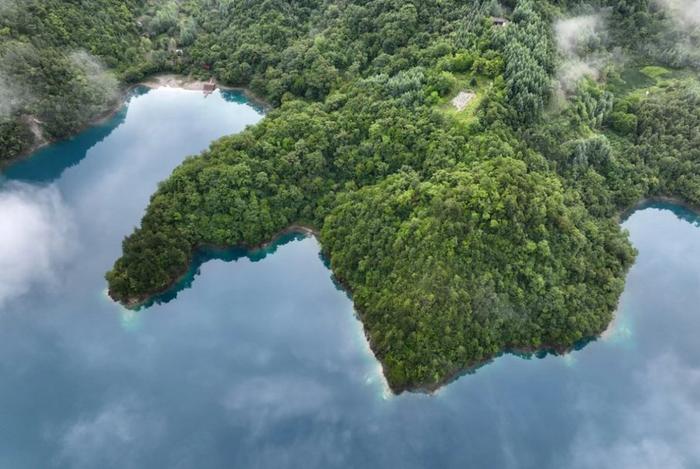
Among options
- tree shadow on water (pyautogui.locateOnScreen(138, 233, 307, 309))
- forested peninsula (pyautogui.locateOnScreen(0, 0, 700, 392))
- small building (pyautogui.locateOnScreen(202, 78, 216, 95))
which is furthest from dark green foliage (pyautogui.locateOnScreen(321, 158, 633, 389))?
small building (pyautogui.locateOnScreen(202, 78, 216, 95))

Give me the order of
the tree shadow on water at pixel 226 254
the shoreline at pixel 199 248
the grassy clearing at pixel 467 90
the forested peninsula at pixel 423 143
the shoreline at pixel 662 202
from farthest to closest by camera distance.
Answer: the shoreline at pixel 662 202 < the grassy clearing at pixel 467 90 < the tree shadow on water at pixel 226 254 < the shoreline at pixel 199 248 < the forested peninsula at pixel 423 143

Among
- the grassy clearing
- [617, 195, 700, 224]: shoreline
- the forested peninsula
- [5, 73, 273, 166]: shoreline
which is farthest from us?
[5, 73, 273, 166]: shoreline

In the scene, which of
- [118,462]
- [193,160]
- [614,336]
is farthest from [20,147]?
[614,336]

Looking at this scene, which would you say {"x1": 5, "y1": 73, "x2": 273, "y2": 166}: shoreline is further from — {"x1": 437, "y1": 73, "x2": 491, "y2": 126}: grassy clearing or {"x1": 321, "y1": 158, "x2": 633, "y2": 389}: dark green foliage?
{"x1": 321, "y1": 158, "x2": 633, "y2": 389}: dark green foliage

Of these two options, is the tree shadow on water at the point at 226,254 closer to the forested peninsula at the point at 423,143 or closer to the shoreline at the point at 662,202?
the forested peninsula at the point at 423,143

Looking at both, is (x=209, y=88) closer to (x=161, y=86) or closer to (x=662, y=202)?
(x=161, y=86)

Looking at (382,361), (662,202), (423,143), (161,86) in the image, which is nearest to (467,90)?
(423,143)

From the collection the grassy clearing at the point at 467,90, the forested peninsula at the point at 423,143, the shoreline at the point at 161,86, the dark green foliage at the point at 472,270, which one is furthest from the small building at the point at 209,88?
the dark green foliage at the point at 472,270

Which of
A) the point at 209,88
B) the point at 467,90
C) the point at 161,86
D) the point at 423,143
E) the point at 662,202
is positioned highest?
the point at 467,90
